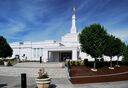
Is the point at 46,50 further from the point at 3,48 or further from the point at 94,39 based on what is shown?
the point at 94,39

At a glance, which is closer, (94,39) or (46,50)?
(94,39)

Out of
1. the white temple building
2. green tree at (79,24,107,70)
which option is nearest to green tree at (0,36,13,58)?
the white temple building

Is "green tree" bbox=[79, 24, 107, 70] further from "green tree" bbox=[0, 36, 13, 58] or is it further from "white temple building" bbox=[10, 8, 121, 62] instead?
"white temple building" bbox=[10, 8, 121, 62]

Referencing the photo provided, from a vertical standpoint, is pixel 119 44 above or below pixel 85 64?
above

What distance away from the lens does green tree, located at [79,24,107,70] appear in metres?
35.8

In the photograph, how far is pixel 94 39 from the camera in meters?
35.7

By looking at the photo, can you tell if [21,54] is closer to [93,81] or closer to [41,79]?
[93,81]

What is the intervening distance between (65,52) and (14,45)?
1562cm

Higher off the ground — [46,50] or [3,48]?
[3,48]

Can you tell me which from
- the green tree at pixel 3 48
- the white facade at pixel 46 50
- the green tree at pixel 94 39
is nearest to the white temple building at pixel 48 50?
the white facade at pixel 46 50

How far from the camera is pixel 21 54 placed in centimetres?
6812

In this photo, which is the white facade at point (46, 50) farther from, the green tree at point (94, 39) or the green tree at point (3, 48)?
the green tree at point (94, 39)

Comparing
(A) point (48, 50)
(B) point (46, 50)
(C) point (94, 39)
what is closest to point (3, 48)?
(B) point (46, 50)

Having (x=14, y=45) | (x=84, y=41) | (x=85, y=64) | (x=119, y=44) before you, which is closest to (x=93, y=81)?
(x=84, y=41)
